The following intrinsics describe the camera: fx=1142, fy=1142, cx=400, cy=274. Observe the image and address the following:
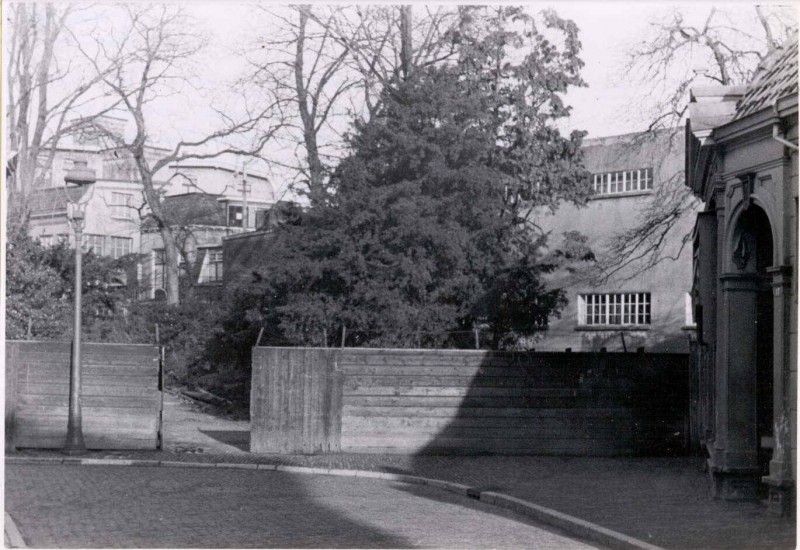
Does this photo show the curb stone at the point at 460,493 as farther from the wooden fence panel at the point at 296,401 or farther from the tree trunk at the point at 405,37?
the tree trunk at the point at 405,37

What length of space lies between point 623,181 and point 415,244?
13795mm

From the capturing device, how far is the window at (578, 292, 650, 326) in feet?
115

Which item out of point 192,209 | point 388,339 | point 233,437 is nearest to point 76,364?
point 233,437

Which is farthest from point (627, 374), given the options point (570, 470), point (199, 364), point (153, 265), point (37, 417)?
point (153, 265)

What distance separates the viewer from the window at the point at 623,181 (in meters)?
34.6

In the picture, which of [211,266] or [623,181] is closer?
[623,181]

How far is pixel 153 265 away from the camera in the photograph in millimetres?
50125

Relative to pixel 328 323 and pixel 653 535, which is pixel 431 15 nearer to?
pixel 328 323

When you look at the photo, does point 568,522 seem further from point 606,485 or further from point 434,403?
point 434,403

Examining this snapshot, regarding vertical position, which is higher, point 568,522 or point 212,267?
point 212,267

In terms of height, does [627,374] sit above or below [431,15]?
below

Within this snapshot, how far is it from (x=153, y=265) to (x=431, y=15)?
23.7 meters

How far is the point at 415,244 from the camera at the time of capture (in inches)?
915

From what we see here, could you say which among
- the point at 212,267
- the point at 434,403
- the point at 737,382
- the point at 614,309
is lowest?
the point at 434,403
